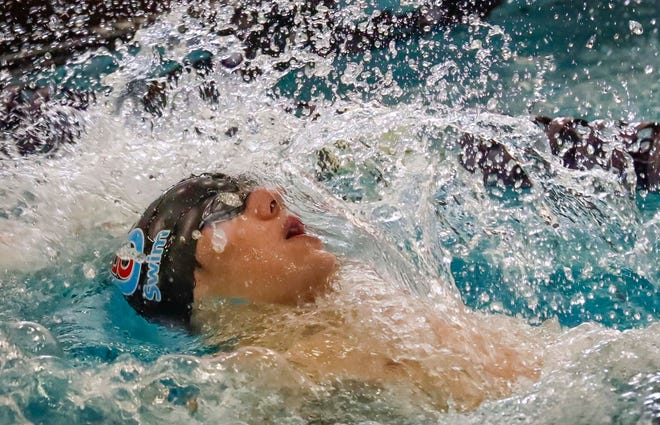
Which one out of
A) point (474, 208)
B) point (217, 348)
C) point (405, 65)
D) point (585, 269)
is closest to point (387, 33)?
point (405, 65)

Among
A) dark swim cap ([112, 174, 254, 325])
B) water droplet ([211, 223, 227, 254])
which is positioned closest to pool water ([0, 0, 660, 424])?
dark swim cap ([112, 174, 254, 325])

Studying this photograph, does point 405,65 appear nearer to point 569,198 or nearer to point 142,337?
point 569,198

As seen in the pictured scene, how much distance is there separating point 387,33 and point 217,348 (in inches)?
95.4

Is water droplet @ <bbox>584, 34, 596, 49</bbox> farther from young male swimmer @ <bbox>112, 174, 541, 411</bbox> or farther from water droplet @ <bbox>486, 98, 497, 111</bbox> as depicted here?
young male swimmer @ <bbox>112, 174, 541, 411</bbox>

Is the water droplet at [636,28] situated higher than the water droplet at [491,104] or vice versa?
the water droplet at [636,28]

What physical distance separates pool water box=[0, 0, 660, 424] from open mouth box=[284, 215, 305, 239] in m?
0.19

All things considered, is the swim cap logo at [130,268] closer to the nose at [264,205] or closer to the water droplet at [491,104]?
the nose at [264,205]

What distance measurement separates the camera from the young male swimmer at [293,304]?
1.61m

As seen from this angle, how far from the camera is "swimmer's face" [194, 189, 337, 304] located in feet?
5.84

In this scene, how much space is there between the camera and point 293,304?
1.81 m

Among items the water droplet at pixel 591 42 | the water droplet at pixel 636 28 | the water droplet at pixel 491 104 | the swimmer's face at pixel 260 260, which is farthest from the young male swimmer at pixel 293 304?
the water droplet at pixel 636 28

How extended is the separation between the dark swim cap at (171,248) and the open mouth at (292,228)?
113 millimetres

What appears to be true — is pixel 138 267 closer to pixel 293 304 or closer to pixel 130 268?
pixel 130 268

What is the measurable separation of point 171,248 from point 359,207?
2.33ft
